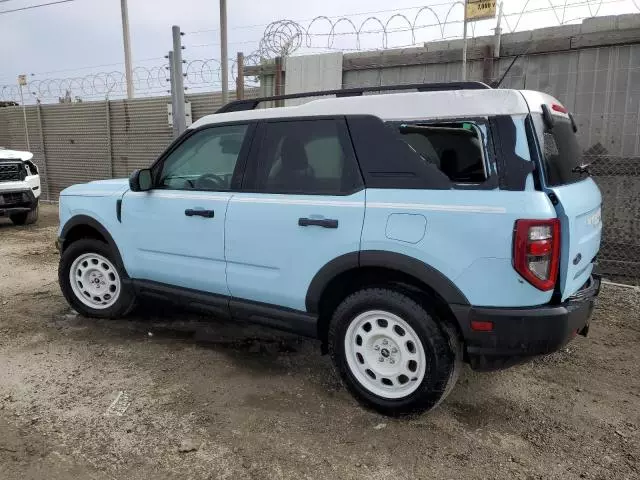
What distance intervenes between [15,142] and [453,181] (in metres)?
15.6

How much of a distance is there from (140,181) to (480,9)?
4.72m

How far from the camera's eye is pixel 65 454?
2736mm

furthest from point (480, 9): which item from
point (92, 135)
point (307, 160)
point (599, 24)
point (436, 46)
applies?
point (92, 135)

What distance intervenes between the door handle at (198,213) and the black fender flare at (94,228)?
964 millimetres

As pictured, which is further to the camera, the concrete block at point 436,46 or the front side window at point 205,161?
the concrete block at point 436,46

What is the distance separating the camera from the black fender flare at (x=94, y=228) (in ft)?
14.4

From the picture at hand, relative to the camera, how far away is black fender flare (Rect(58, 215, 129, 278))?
4375mm

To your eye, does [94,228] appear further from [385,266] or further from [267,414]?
[385,266]

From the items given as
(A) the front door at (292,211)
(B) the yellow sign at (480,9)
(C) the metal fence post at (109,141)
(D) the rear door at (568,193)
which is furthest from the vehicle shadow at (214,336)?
(C) the metal fence post at (109,141)

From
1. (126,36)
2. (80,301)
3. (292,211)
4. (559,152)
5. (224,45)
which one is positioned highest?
(126,36)

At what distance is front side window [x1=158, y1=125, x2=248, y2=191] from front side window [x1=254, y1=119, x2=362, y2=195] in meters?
0.29

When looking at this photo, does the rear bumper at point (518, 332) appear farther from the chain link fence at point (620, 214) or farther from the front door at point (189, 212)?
the chain link fence at point (620, 214)

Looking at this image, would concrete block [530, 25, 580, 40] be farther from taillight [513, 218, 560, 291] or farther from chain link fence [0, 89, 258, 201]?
chain link fence [0, 89, 258, 201]

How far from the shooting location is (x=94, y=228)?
456cm
